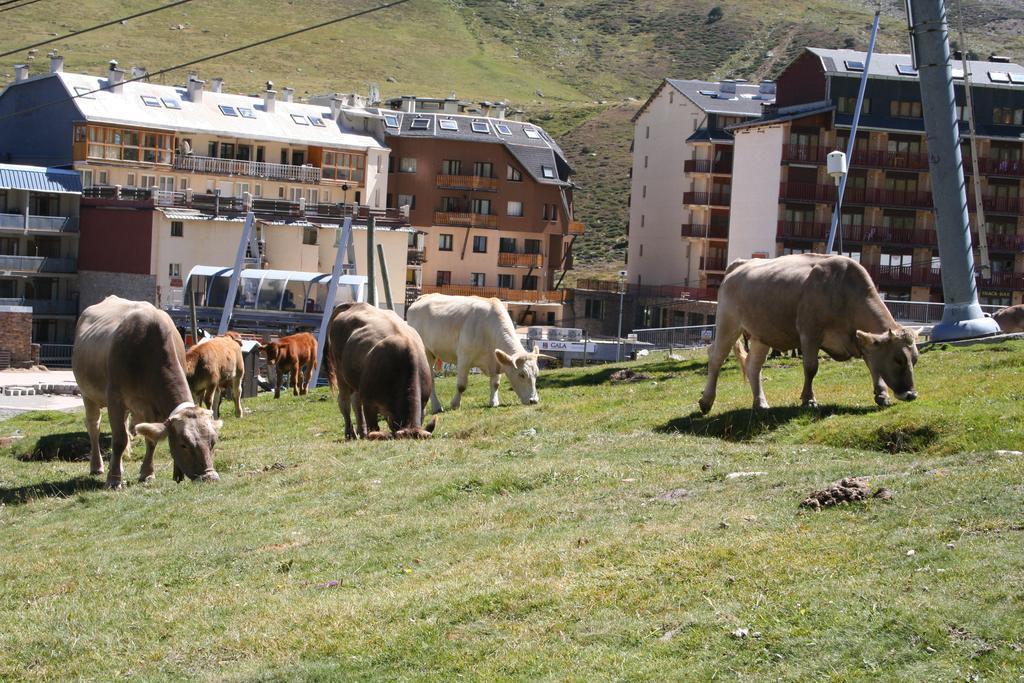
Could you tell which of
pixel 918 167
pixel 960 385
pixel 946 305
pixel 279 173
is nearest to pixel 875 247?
pixel 918 167

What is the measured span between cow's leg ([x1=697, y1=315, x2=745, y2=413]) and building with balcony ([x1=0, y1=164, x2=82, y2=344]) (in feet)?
238

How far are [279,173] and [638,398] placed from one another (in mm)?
80362

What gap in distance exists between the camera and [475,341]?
102 feet

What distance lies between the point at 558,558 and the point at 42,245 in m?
86.2

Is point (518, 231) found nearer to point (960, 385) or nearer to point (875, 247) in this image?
point (875, 247)

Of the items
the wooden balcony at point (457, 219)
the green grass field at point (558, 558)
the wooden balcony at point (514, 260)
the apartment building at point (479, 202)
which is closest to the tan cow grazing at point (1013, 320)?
the green grass field at point (558, 558)

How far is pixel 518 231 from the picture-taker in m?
119

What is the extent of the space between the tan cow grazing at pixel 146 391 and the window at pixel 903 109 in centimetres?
7874

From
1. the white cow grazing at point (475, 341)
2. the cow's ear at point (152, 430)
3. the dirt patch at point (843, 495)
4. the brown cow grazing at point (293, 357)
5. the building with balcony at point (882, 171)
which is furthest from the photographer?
the building with balcony at point (882, 171)

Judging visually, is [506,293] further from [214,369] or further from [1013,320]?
[214,369]

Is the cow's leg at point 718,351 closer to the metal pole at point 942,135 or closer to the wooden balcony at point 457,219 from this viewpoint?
the metal pole at point 942,135

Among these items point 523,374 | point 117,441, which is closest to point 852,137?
point 523,374

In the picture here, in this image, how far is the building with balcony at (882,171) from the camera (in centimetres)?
9362

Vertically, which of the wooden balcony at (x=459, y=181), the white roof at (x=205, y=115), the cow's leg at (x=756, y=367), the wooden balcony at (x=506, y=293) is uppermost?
the white roof at (x=205, y=115)
